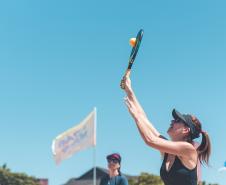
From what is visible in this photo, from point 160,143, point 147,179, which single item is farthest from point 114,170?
point 147,179

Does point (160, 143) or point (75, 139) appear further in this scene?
point (75, 139)

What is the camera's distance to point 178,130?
4949 millimetres

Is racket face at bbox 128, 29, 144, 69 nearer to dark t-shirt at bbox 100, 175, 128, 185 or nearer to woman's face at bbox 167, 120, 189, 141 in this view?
woman's face at bbox 167, 120, 189, 141

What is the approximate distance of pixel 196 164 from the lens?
4680mm

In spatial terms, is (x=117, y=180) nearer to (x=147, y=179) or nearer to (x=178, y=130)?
(x=178, y=130)

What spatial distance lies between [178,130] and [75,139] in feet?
59.9

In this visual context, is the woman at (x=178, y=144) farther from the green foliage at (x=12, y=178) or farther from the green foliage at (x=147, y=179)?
the green foliage at (x=12, y=178)

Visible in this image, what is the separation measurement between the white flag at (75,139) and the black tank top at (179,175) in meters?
16.5

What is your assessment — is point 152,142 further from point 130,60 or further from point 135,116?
point 130,60

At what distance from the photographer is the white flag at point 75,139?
21981 mm

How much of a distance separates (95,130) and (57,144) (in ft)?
7.41

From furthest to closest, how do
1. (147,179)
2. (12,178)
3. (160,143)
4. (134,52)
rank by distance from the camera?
(12,178) → (147,179) → (134,52) → (160,143)

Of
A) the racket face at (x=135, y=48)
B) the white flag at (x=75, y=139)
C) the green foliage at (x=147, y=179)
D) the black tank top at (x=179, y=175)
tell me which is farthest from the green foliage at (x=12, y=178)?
the black tank top at (x=179, y=175)

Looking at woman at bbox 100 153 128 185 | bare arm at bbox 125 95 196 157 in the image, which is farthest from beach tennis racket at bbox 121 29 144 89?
woman at bbox 100 153 128 185
